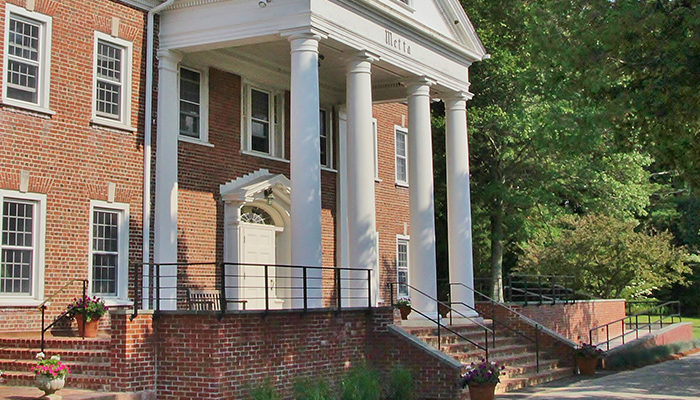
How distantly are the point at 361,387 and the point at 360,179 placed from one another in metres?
5.24

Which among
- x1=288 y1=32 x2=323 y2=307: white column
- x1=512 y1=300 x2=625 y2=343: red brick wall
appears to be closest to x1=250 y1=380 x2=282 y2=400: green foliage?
x1=288 y1=32 x2=323 y2=307: white column

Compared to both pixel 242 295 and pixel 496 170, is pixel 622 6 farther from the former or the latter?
pixel 496 170

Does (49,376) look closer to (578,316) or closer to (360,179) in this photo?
(360,179)

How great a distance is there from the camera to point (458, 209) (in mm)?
22125

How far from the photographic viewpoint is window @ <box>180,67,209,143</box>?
18.7 metres

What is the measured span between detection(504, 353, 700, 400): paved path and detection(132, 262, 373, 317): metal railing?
3771mm

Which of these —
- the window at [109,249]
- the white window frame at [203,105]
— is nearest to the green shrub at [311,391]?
the window at [109,249]

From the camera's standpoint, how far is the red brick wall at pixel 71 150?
595 inches

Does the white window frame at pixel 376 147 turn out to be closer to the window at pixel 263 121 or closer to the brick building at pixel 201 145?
the brick building at pixel 201 145

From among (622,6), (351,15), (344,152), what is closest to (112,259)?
(351,15)

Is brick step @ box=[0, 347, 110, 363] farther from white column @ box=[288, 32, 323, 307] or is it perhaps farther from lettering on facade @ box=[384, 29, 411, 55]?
lettering on facade @ box=[384, 29, 411, 55]

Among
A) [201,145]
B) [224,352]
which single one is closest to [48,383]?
[224,352]

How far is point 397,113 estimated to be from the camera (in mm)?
26625

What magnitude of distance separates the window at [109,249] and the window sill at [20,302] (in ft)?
4.76
